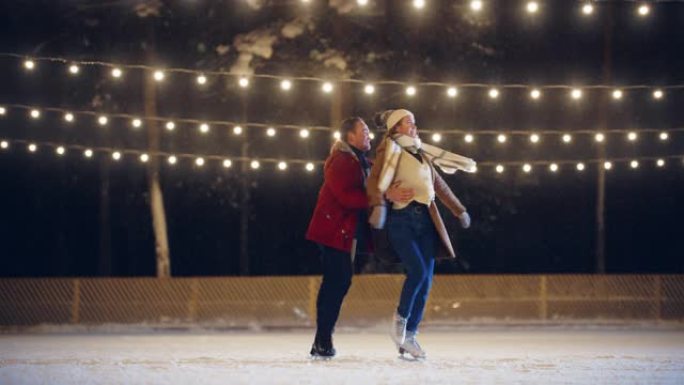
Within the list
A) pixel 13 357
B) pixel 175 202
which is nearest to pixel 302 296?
pixel 13 357

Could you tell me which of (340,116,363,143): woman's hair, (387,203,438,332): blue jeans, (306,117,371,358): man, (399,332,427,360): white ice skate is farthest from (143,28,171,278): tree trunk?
(399,332,427,360): white ice skate

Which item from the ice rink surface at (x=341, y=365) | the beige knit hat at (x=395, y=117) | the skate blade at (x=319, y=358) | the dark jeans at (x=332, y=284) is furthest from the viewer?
the beige knit hat at (x=395, y=117)

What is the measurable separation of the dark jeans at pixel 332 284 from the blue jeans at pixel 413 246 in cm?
36

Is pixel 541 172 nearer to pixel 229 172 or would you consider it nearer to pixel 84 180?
pixel 229 172

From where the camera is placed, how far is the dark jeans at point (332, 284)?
8.12 meters

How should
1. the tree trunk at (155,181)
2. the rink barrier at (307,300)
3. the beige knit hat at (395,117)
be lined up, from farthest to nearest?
the tree trunk at (155,181)
the rink barrier at (307,300)
the beige knit hat at (395,117)

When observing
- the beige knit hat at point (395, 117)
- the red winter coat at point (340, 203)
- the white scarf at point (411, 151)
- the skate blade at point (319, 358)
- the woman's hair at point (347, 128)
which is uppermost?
the beige knit hat at point (395, 117)

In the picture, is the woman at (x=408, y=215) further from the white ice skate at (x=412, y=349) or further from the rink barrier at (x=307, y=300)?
the rink barrier at (x=307, y=300)

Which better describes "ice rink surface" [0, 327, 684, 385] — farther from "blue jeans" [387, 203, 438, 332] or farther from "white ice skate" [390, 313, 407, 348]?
"blue jeans" [387, 203, 438, 332]

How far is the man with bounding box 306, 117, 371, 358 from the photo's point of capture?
807 cm

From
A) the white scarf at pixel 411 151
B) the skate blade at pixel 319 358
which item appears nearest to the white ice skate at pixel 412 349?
the skate blade at pixel 319 358

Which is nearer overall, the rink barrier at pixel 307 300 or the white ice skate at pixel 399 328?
the white ice skate at pixel 399 328

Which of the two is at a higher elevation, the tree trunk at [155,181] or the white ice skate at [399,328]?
the tree trunk at [155,181]

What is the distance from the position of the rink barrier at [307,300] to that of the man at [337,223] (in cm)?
1002
